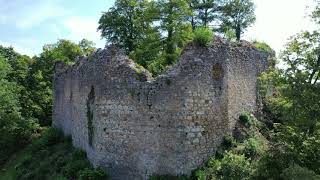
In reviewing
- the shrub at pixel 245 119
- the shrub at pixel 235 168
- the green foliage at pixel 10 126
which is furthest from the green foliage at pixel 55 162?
the shrub at pixel 245 119

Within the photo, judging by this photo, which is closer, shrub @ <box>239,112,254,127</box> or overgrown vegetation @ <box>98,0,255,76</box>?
shrub @ <box>239,112,254,127</box>

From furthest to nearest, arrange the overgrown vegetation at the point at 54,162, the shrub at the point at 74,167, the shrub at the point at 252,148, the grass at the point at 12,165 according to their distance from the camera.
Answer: the grass at the point at 12,165, the shrub at the point at 74,167, the overgrown vegetation at the point at 54,162, the shrub at the point at 252,148

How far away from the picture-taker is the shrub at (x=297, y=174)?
13141 millimetres

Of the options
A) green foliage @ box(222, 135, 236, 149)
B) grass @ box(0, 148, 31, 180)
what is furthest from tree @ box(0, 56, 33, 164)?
green foliage @ box(222, 135, 236, 149)

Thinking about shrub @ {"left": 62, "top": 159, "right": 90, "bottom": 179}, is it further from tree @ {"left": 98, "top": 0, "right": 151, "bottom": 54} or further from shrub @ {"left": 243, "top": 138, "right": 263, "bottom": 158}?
tree @ {"left": 98, "top": 0, "right": 151, "bottom": 54}

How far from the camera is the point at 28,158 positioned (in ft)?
83.7

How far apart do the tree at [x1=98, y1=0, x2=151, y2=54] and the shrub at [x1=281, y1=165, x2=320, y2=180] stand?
16.9 metres

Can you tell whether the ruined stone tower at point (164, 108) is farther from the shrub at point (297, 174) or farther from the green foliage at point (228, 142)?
the shrub at point (297, 174)

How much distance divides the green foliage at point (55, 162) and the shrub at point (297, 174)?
8025 mm

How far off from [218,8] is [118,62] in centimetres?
1523

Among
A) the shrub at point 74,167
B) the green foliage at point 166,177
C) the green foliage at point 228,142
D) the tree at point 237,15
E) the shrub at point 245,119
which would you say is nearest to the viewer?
→ the green foliage at point 166,177

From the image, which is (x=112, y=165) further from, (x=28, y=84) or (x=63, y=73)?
(x=28, y=84)

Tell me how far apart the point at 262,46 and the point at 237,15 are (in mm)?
10662

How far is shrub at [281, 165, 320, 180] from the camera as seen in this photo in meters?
13.1
